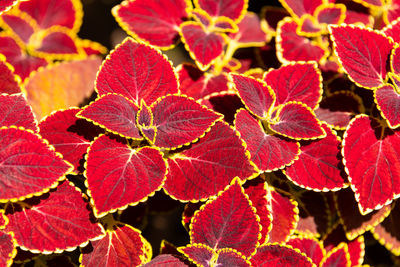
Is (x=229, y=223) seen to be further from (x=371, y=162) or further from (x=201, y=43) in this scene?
(x=201, y=43)

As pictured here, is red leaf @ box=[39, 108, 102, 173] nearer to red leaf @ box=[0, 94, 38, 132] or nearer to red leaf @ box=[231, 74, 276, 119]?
red leaf @ box=[0, 94, 38, 132]

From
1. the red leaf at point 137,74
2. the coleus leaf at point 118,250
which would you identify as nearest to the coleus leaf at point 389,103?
the red leaf at point 137,74

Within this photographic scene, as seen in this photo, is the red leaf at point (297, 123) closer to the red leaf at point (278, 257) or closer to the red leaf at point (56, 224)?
the red leaf at point (278, 257)

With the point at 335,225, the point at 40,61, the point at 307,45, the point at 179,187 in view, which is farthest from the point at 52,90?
the point at 335,225

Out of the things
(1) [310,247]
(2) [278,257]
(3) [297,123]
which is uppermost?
(3) [297,123]

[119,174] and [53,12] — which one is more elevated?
[53,12]

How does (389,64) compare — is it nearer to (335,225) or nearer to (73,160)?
(335,225)

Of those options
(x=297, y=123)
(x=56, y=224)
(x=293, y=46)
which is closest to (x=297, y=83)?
(x=297, y=123)
